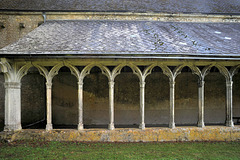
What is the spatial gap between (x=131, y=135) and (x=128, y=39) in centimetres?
370

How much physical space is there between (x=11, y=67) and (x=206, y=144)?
287 inches

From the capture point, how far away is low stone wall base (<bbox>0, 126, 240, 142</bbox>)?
7.43 m

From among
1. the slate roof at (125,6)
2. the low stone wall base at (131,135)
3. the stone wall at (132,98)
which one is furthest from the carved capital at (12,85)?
the slate roof at (125,6)

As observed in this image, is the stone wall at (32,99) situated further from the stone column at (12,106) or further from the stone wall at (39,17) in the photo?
the stone column at (12,106)

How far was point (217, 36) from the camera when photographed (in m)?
9.30

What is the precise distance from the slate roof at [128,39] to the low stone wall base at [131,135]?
8.99 feet

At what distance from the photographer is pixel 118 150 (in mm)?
6570

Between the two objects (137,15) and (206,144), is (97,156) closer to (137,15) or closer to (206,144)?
(206,144)

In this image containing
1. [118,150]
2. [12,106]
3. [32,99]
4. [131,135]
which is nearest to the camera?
[118,150]

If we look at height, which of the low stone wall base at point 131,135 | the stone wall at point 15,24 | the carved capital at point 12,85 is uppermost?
the stone wall at point 15,24

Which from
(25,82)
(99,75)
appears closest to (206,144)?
(99,75)

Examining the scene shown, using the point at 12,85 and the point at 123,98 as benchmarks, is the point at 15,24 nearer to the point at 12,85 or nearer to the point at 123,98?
the point at 12,85

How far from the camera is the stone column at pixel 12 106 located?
757 centimetres

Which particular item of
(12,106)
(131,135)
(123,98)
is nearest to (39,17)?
(12,106)
